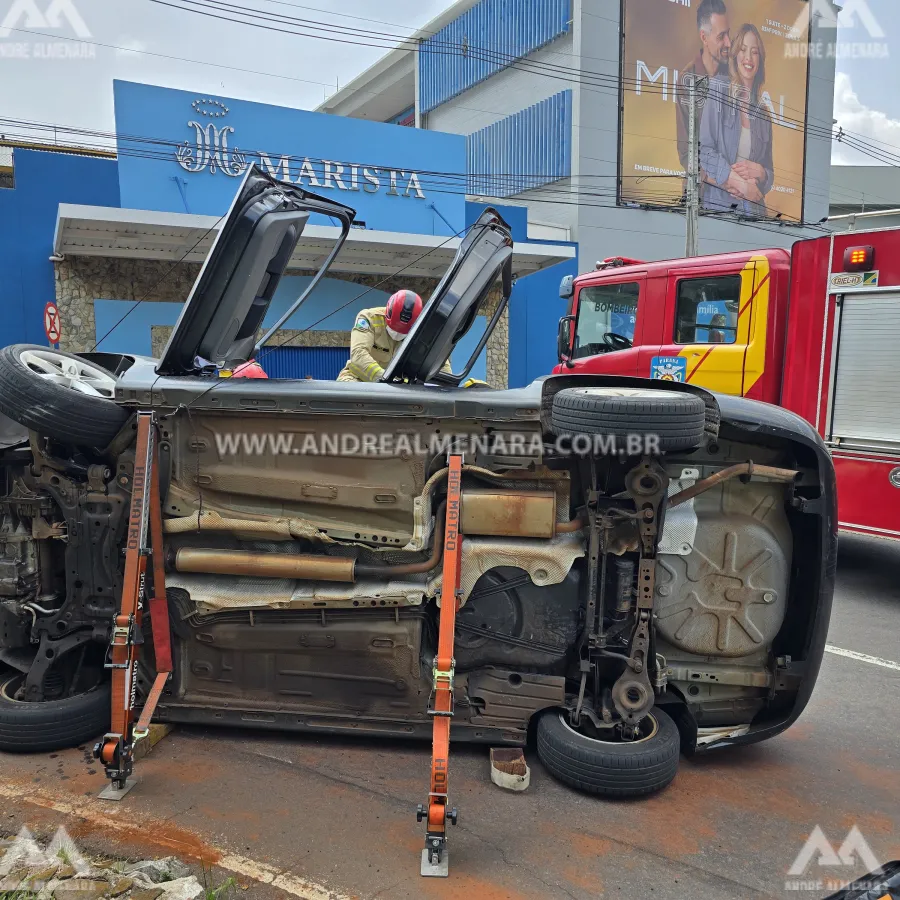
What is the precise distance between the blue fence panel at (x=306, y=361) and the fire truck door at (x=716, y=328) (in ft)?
25.6

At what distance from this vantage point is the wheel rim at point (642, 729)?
3.06 m

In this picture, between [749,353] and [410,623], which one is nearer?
[410,623]

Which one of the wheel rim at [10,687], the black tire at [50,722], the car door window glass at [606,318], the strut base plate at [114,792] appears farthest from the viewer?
the car door window glass at [606,318]

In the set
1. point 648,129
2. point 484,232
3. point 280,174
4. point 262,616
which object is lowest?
point 262,616

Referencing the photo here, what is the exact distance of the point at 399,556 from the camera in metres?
3.24

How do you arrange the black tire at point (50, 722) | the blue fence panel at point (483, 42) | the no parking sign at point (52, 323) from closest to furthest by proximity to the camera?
the black tire at point (50, 722) → the no parking sign at point (52, 323) → the blue fence panel at point (483, 42)

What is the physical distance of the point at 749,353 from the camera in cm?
689

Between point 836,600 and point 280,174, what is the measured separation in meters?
Answer: 11.7

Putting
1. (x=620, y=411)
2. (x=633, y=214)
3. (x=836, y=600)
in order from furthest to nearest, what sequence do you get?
(x=633, y=214)
(x=836, y=600)
(x=620, y=411)

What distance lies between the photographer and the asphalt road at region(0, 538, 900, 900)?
2492mm

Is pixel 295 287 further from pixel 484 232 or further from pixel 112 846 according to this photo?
pixel 112 846

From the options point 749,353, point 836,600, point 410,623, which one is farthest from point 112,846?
point 749,353

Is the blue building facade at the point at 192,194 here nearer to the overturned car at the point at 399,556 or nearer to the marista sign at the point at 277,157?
the marista sign at the point at 277,157

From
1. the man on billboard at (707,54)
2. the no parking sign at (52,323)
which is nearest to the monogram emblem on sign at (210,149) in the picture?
the no parking sign at (52,323)
